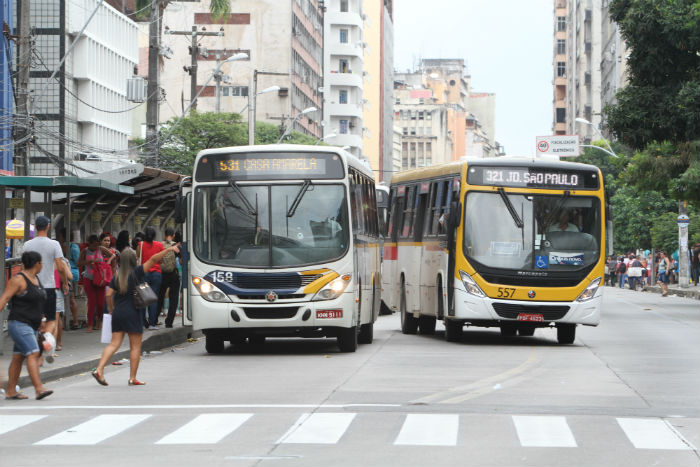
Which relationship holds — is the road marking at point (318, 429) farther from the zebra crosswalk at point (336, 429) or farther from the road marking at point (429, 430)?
the road marking at point (429, 430)

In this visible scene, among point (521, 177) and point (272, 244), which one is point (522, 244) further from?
point (272, 244)

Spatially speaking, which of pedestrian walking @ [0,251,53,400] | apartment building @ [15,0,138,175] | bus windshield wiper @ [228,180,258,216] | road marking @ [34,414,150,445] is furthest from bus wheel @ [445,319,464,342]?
apartment building @ [15,0,138,175]

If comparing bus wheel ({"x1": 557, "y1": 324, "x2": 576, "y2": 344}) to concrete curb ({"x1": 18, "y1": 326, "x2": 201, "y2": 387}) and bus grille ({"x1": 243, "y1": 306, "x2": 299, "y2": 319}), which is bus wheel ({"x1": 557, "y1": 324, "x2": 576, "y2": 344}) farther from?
concrete curb ({"x1": 18, "y1": 326, "x2": 201, "y2": 387})

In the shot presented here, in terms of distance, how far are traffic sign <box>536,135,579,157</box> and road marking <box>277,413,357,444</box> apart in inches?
2703

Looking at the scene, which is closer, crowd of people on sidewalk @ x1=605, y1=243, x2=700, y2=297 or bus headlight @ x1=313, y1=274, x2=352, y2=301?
bus headlight @ x1=313, y1=274, x2=352, y2=301

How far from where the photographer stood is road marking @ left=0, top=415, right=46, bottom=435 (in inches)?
490

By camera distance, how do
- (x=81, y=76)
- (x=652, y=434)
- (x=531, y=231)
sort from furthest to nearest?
(x=81, y=76)
(x=531, y=231)
(x=652, y=434)

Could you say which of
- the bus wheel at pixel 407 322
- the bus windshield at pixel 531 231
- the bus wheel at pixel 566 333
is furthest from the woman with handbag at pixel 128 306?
the bus wheel at pixel 407 322

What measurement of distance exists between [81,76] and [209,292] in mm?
48874

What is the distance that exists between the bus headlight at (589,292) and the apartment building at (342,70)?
12129 cm

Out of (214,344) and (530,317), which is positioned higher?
(530,317)

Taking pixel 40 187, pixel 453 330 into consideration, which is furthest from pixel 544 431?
pixel 453 330

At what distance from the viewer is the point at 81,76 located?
68312 mm

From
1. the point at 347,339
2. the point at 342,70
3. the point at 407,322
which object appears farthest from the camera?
the point at 342,70
